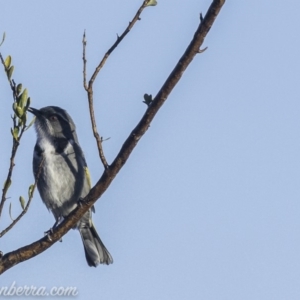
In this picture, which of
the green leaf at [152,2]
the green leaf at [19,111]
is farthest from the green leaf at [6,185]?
the green leaf at [152,2]

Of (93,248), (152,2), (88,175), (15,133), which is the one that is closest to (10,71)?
(15,133)

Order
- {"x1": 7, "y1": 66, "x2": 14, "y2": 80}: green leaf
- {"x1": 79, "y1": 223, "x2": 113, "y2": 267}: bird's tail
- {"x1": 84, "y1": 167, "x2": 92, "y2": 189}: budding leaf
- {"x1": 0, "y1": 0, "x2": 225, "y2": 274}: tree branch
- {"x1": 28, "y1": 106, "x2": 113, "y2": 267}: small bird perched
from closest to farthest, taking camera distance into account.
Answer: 1. {"x1": 0, "y1": 0, "x2": 225, "y2": 274}: tree branch
2. {"x1": 7, "y1": 66, "x2": 14, "y2": 80}: green leaf
3. {"x1": 28, "y1": 106, "x2": 113, "y2": 267}: small bird perched
4. {"x1": 84, "y1": 167, "x2": 92, "y2": 189}: budding leaf
5. {"x1": 79, "y1": 223, "x2": 113, "y2": 267}: bird's tail

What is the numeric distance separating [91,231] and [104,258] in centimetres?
48

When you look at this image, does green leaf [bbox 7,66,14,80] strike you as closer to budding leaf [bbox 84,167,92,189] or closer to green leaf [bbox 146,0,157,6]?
green leaf [bbox 146,0,157,6]

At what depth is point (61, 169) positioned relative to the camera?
834 centimetres

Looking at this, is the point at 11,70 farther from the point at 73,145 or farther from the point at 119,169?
the point at 73,145

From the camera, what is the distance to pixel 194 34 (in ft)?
13.4

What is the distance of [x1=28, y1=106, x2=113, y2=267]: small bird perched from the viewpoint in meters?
8.36

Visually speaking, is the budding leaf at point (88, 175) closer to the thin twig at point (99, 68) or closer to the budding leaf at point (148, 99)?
the thin twig at point (99, 68)

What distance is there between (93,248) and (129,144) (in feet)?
16.5

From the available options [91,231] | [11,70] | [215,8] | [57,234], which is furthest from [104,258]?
[215,8]

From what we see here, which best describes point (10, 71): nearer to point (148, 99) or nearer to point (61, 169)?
point (148, 99)

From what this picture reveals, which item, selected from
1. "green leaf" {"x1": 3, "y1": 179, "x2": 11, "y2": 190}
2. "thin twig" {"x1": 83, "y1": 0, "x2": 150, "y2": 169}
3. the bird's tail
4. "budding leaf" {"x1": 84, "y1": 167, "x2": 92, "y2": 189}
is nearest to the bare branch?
"thin twig" {"x1": 83, "y1": 0, "x2": 150, "y2": 169}

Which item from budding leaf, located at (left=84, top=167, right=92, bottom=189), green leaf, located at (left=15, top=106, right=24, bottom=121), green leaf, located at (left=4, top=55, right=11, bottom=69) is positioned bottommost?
green leaf, located at (left=15, top=106, right=24, bottom=121)
